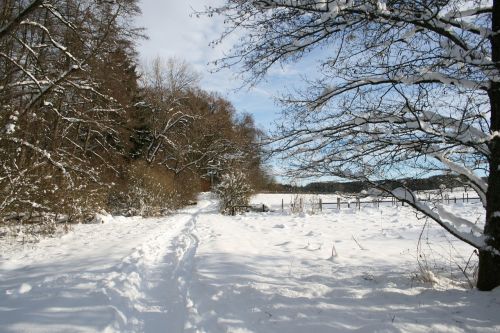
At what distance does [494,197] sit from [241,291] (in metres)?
3.38

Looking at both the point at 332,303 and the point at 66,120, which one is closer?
the point at 332,303

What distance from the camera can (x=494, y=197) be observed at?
4.21 metres

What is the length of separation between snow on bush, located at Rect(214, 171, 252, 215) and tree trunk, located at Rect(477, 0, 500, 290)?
17.9 meters

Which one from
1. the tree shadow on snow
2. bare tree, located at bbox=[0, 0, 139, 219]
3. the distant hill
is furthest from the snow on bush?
the distant hill

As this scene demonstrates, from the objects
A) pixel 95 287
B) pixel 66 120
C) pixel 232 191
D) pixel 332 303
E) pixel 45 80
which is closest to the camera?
pixel 332 303

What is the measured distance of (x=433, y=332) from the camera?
11.4ft

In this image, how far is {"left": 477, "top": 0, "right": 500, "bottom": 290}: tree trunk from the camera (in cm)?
411

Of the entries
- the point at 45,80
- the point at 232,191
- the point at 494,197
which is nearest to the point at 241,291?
the point at 494,197

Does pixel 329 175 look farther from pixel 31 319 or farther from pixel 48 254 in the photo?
pixel 48 254

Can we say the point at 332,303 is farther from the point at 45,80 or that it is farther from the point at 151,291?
the point at 45,80

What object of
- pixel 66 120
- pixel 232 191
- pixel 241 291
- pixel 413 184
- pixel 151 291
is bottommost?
pixel 151 291

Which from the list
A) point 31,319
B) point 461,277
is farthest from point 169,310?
point 461,277

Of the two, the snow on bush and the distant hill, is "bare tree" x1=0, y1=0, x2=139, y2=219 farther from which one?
the snow on bush

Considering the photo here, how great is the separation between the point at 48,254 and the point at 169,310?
4796mm
